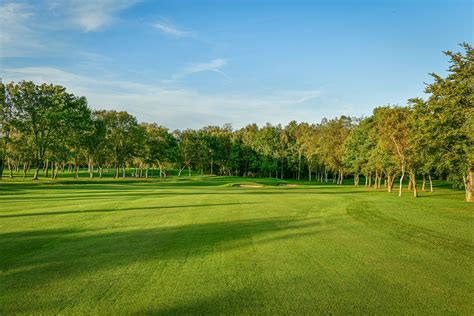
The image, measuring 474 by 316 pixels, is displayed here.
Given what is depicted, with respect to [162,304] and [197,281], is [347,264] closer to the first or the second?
[197,281]

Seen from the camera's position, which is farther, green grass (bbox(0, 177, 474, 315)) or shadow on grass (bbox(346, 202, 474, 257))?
shadow on grass (bbox(346, 202, 474, 257))

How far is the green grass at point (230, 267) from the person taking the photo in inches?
200

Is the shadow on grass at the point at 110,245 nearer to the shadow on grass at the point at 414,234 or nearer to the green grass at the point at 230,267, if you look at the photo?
the green grass at the point at 230,267

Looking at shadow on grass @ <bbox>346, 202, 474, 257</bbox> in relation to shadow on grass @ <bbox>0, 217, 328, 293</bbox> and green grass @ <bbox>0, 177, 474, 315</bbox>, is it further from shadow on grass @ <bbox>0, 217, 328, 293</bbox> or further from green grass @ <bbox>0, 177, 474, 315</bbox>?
shadow on grass @ <bbox>0, 217, 328, 293</bbox>

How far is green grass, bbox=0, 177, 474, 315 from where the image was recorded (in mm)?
5086

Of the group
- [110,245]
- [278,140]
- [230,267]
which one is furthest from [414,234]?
[278,140]

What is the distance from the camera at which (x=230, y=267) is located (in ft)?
22.7

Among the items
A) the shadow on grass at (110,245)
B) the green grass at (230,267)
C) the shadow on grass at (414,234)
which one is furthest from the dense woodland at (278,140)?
the shadow on grass at (110,245)

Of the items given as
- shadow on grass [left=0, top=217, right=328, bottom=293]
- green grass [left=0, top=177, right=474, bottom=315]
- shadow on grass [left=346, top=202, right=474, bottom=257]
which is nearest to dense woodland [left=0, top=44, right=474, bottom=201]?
shadow on grass [left=346, top=202, right=474, bottom=257]

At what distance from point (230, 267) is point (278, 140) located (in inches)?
3711

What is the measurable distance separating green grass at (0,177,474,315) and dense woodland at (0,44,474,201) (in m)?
16.3

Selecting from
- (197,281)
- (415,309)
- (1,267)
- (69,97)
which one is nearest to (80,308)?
(197,281)

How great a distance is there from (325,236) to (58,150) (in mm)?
53947

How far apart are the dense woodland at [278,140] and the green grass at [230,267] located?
16338 millimetres
